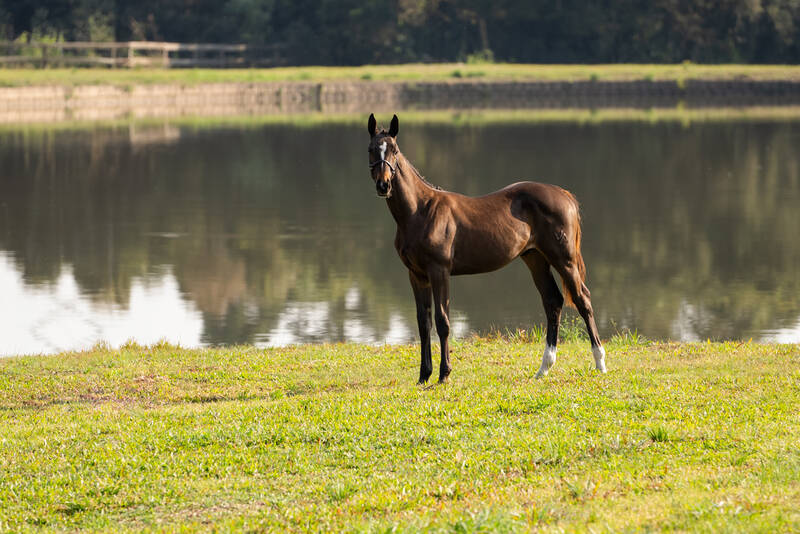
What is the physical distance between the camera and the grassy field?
73062 millimetres

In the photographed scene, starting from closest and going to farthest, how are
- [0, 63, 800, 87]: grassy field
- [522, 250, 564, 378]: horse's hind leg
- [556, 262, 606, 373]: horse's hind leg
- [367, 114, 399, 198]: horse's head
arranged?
[367, 114, 399, 198]: horse's head → [556, 262, 606, 373]: horse's hind leg → [522, 250, 564, 378]: horse's hind leg → [0, 63, 800, 87]: grassy field

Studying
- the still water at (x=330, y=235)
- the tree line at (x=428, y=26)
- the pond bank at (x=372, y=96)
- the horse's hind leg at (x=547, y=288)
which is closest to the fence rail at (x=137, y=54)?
the tree line at (x=428, y=26)

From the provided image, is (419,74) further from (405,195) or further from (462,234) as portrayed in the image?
(405,195)

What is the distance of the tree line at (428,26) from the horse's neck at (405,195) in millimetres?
83475

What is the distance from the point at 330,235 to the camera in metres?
29.5

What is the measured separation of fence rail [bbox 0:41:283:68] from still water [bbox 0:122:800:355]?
85.8 ft

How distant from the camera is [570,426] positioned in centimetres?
919

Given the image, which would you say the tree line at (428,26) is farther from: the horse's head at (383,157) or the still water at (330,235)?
the horse's head at (383,157)

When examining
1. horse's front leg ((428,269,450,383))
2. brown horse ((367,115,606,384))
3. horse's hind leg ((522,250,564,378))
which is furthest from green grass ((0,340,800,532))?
brown horse ((367,115,606,384))

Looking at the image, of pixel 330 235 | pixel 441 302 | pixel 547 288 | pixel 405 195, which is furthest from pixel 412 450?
pixel 330 235

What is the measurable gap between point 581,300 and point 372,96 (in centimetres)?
6481

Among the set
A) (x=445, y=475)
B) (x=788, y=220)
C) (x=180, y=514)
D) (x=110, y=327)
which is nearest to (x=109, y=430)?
(x=180, y=514)

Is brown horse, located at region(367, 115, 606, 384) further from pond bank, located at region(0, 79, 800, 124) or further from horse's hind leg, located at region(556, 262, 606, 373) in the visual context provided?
pond bank, located at region(0, 79, 800, 124)

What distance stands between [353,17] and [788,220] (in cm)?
6660
